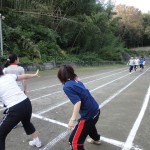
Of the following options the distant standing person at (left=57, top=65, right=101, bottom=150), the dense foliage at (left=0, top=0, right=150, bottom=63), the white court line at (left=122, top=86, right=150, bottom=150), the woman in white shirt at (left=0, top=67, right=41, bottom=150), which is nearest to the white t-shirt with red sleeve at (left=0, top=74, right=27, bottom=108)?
the woman in white shirt at (left=0, top=67, right=41, bottom=150)

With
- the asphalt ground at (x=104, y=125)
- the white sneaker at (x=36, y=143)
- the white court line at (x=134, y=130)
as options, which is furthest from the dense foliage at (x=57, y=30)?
the white sneaker at (x=36, y=143)

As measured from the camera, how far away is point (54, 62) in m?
28.1

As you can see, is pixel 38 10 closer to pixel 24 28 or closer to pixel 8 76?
pixel 24 28

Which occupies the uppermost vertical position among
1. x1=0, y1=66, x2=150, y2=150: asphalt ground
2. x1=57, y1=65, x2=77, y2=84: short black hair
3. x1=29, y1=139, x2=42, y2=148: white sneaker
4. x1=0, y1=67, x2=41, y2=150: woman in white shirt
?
x1=57, y1=65, x2=77, y2=84: short black hair

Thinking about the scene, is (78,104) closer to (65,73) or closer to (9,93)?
(65,73)

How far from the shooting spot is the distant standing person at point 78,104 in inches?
150

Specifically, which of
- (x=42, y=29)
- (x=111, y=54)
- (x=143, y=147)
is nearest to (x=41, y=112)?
(x=143, y=147)

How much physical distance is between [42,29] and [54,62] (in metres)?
4.60

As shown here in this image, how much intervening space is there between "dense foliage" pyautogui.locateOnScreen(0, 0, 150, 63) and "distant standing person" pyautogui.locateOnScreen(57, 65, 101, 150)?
19.9m

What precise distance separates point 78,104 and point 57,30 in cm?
3195

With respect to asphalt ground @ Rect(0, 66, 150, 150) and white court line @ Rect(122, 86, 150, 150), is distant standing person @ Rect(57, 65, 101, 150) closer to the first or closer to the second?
asphalt ground @ Rect(0, 66, 150, 150)

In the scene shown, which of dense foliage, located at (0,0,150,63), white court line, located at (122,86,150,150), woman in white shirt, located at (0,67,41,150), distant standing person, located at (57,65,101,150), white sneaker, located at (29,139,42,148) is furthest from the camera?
dense foliage, located at (0,0,150,63)

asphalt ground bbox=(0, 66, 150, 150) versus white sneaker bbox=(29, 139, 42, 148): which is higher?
white sneaker bbox=(29, 139, 42, 148)

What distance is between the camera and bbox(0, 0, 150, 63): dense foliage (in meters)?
25.9
